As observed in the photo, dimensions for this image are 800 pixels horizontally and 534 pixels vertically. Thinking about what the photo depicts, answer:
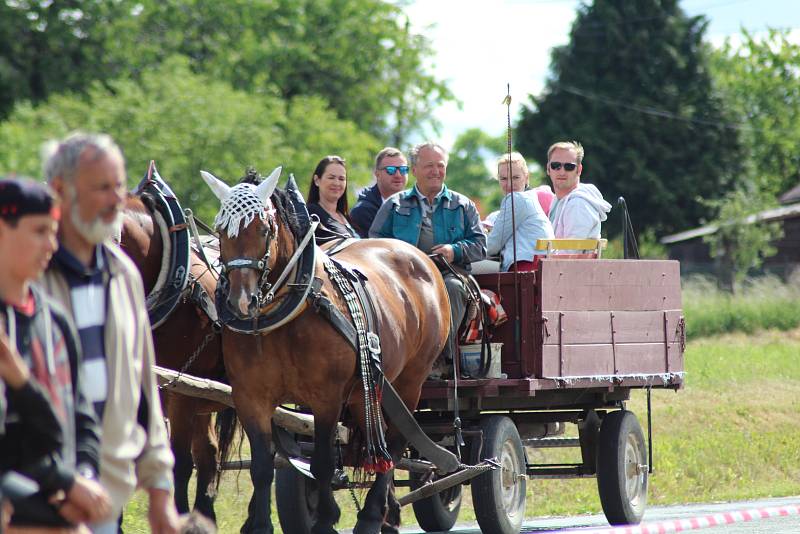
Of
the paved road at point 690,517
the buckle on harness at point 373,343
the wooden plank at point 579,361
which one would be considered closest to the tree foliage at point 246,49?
the paved road at point 690,517

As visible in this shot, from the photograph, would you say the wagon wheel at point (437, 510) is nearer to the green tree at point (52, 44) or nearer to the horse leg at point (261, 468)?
the horse leg at point (261, 468)

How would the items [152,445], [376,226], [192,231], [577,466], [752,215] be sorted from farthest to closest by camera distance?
[752,215]
[577,466]
[376,226]
[192,231]
[152,445]

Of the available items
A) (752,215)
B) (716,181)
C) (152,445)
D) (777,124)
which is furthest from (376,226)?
(777,124)

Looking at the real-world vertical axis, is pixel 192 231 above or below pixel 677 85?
below

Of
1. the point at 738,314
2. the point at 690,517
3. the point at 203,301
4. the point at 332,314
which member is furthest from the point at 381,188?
the point at 738,314

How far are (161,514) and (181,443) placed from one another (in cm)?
462

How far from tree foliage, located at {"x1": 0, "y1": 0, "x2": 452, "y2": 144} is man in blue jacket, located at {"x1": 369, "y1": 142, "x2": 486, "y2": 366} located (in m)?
32.0

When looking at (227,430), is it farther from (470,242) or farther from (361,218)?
(470,242)

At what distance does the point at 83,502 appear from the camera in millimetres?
3209

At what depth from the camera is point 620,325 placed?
9.74 m

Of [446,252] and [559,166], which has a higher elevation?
[559,166]

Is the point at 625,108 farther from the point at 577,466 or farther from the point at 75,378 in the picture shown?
the point at 75,378

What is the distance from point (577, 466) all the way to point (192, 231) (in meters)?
3.65

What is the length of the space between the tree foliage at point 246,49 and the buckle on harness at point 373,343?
33.5 m
